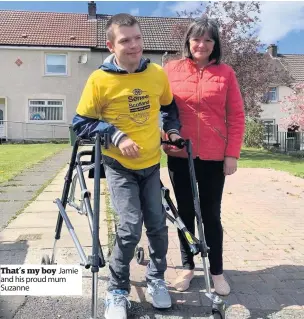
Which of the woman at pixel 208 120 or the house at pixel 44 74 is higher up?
the house at pixel 44 74

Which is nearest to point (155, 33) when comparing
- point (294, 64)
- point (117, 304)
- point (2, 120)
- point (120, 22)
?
point (2, 120)

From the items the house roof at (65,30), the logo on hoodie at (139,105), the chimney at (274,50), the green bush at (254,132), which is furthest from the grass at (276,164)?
the chimney at (274,50)

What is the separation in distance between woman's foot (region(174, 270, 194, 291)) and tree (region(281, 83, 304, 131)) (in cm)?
2347

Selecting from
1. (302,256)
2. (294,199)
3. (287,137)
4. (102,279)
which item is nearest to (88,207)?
(102,279)

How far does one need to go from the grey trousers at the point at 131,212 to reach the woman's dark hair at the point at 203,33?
1.02 meters

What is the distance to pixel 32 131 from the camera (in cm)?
2659

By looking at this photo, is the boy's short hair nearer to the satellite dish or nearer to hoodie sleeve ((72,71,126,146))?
hoodie sleeve ((72,71,126,146))

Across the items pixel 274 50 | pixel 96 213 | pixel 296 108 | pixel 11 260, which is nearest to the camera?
pixel 96 213

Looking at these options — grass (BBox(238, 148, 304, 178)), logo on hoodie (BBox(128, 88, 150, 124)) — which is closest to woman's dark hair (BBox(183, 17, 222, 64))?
logo on hoodie (BBox(128, 88, 150, 124))

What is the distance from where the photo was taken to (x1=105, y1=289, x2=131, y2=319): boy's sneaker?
2822mm

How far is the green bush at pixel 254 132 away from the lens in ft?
82.1

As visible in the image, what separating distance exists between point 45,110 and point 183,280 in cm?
2481

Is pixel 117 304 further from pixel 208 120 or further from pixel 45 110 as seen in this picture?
pixel 45 110

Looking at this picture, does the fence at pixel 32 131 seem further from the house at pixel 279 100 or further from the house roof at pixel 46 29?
the house at pixel 279 100
